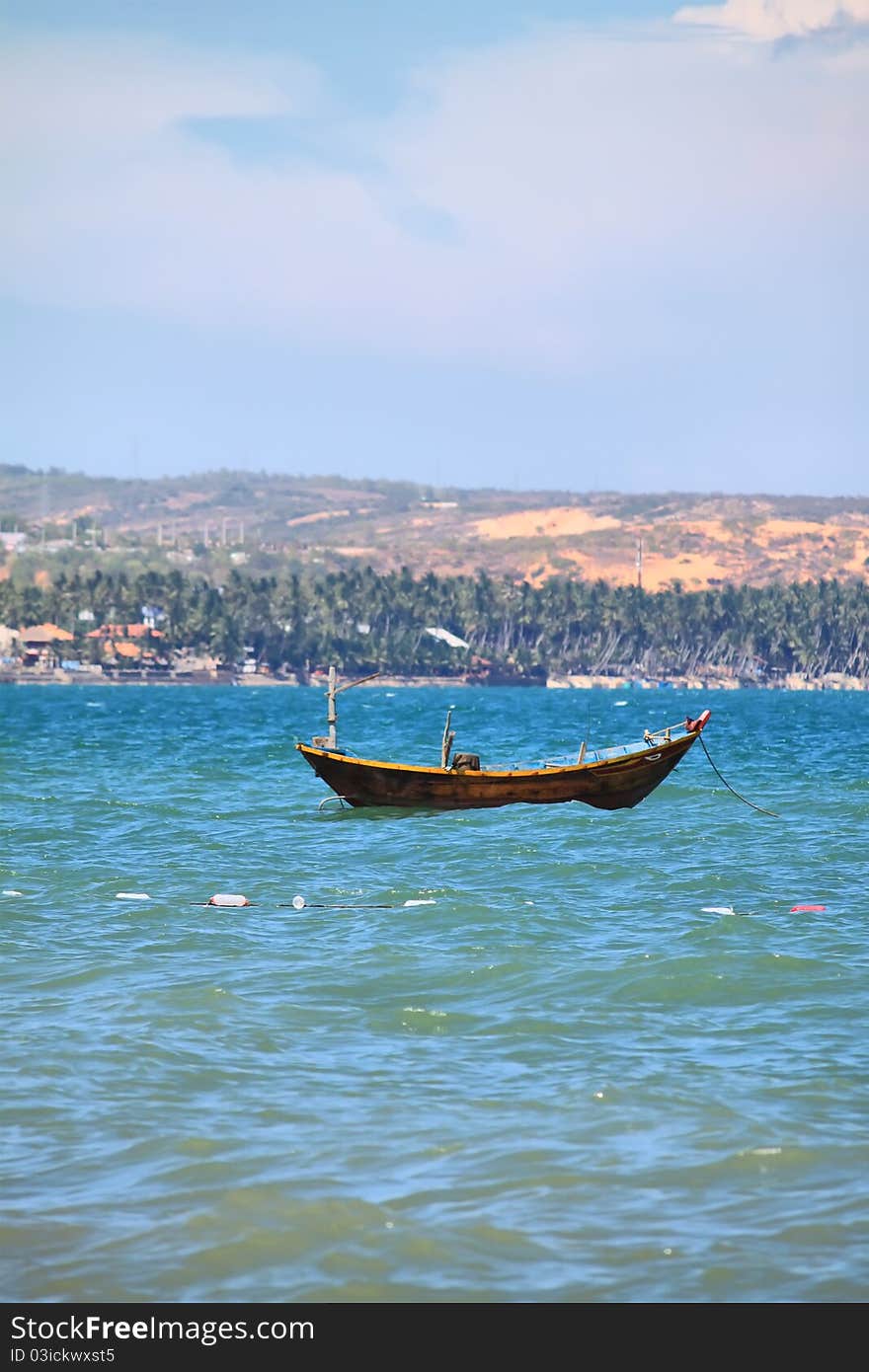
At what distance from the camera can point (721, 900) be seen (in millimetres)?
29750

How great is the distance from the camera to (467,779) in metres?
44.5

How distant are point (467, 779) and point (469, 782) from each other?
0.12 metres

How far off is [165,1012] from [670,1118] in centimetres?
689

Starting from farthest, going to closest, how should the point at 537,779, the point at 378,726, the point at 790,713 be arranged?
the point at 790,713 → the point at 378,726 → the point at 537,779

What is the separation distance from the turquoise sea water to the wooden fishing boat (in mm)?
6480

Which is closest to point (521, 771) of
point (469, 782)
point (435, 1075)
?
point (469, 782)

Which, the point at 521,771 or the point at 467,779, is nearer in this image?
the point at 467,779

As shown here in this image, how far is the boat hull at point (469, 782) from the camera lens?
44.4m

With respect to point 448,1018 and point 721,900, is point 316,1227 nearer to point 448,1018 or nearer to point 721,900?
point 448,1018

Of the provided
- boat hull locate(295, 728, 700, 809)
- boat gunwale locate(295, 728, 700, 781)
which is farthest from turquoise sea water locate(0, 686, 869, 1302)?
boat hull locate(295, 728, 700, 809)

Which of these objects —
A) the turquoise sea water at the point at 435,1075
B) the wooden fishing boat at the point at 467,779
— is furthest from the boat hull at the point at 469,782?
the turquoise sea water at the point at 435,1075

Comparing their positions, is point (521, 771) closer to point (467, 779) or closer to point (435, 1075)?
point (467, 779)

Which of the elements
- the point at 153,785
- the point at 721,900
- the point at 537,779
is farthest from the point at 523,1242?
the point at 153,785

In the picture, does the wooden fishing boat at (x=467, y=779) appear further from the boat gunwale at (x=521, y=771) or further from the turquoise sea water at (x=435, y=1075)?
the turquoise sea water at (x=435, y=1075)
